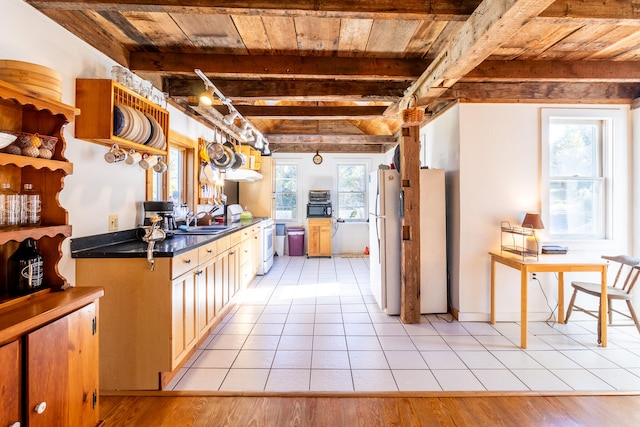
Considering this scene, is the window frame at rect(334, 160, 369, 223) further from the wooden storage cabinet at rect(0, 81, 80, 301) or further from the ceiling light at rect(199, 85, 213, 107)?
the wooden storage cabinet at rect(0, 81, 80, 301)

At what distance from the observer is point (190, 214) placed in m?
3.62

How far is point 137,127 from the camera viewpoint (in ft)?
7.34

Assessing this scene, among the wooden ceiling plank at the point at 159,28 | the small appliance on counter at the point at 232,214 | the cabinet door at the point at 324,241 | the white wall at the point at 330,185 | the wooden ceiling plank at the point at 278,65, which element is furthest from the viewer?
the white wall at the point at 330,185

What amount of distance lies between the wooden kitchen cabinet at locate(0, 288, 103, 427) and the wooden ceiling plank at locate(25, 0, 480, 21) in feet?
4.98

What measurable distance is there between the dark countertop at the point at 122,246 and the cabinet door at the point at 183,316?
20cm

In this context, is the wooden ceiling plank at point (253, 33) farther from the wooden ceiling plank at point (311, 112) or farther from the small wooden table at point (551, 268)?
the small wooden table at point (551, 268)

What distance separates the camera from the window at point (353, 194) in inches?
278

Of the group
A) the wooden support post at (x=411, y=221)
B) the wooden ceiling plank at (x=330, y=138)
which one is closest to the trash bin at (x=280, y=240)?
the wooden ceiling plank at (x=330, y=138)

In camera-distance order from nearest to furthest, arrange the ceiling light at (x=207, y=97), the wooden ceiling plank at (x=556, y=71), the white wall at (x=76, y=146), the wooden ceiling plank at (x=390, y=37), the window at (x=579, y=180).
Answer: the white wall at (x=76, y=146) < the wooden ceiling plank at (x=390, y=37) < the wooden ceiling plank at (x=556, y=71) < the ceiling light at (x=207, y=97) < the window at (x=579, y=180)

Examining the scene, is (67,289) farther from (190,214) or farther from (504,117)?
(504,117)

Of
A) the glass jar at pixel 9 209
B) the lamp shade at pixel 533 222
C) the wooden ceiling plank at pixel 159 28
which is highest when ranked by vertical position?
the wooden ceiling plank at pixel 159 28

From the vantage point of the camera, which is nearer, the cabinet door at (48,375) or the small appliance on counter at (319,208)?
the cabinet door at (48,375)

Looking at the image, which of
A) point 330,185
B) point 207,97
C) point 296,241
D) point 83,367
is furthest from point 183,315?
point 330,185

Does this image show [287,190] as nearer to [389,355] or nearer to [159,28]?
[159,28]
